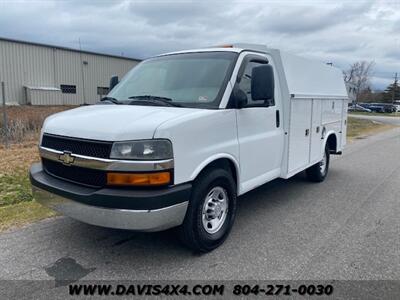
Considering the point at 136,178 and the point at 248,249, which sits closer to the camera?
the point at 136,178

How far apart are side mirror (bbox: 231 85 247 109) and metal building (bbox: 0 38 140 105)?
22.7 metres

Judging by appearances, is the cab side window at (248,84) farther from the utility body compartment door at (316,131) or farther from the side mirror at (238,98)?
the utility body compartment door at (316,131)

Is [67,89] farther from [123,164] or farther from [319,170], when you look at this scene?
[123,164]

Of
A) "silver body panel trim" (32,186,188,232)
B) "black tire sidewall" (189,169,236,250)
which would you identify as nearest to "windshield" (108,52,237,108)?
"black tire sidewall" (189,169,236,250)

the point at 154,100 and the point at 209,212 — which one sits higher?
the point at 154,100

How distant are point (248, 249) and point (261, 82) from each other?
1.82 metres

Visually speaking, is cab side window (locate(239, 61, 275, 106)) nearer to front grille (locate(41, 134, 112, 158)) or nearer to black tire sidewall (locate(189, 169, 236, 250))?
black tire sidewall (locate(189, 169, 236, 250))

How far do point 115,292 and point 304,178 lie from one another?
5036 millimetres

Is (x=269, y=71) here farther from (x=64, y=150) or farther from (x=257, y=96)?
(x=64, y=150)

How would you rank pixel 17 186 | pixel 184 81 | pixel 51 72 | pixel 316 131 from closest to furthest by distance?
1. pixel 184 81
2. pixel 17 186
3. pixel 316 131
4. pixel 51 72

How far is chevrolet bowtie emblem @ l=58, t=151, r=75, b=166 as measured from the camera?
3395 mm

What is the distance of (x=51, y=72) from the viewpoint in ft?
99.1

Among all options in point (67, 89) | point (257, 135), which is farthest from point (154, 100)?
point (67, 89)

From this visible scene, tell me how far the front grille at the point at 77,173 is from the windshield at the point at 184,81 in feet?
3.47
